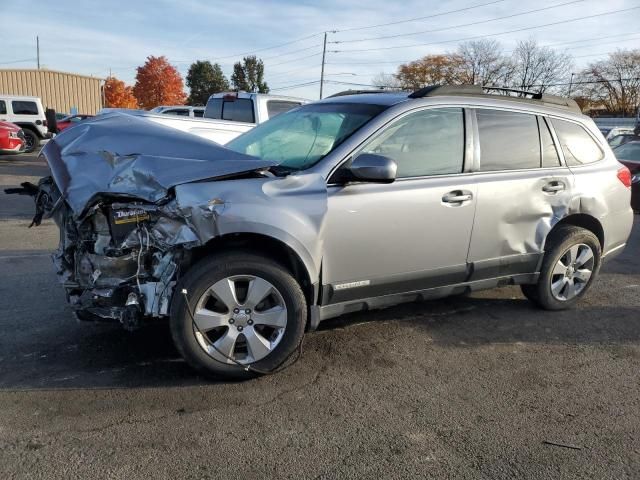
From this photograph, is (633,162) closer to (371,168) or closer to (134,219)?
(371,168)

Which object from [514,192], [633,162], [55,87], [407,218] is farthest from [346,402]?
[55,87]

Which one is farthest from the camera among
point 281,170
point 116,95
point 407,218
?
point 116,95

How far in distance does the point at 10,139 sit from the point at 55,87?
34712mm

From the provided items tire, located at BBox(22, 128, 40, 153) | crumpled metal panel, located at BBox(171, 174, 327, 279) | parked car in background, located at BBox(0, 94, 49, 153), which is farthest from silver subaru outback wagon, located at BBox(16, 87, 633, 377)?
parked car in background, located at BBox(0, 94, 49, 153)

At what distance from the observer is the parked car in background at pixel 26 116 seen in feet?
70.9

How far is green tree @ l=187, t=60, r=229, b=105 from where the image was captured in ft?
241

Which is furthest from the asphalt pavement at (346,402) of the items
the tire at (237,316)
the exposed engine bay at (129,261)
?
the exposed engine bay at (129,261)

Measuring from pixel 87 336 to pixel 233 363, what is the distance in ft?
4.41

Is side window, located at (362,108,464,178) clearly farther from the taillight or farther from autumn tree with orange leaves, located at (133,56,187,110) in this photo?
autumn tree with orange leaves, located at (133,56,187,110)

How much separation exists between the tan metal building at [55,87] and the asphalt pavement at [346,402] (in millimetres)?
45825

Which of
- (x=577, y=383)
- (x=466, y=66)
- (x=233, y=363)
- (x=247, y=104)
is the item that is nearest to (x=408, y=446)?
(x=233, y=363)

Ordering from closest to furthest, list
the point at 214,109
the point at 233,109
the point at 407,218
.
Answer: the point at 407,218, the point at 233,109, the point at 214,109

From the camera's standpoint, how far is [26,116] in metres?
22.0

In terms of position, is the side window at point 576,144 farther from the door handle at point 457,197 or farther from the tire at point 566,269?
the door handle at point 457,197
